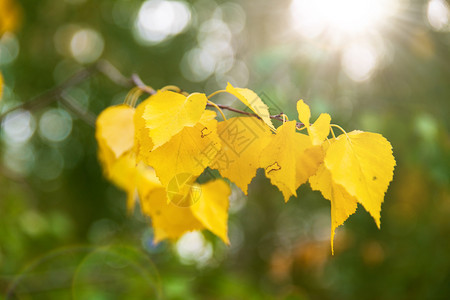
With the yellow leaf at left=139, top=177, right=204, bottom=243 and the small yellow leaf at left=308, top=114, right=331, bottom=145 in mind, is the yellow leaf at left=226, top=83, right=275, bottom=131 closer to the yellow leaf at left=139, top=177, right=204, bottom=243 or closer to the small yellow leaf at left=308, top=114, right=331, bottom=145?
the small yellow leaf at left=308, top=114, right=331, bottom=145

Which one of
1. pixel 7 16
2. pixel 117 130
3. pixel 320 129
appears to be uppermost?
pixel 320 129

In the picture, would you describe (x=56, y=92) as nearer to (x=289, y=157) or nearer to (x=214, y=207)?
(x=214, y=207)

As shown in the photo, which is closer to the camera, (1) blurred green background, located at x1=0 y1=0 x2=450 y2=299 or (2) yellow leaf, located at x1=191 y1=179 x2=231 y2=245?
(2) yellow leaf, located at x1=191 y1=179 x2=231 y2=245

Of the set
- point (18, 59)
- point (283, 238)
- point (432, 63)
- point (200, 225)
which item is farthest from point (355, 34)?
point (18, 59)

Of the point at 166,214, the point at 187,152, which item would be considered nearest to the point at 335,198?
the point at 187,152

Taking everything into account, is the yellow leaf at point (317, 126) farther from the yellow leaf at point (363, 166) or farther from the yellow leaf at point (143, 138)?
the yellow leaf at point (143, 138)

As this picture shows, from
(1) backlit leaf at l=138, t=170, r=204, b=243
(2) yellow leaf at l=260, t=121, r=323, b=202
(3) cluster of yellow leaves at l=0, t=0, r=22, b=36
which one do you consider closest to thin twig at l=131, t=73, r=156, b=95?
(1) backlit leaf at l=138, t=170, r=204, b=243
